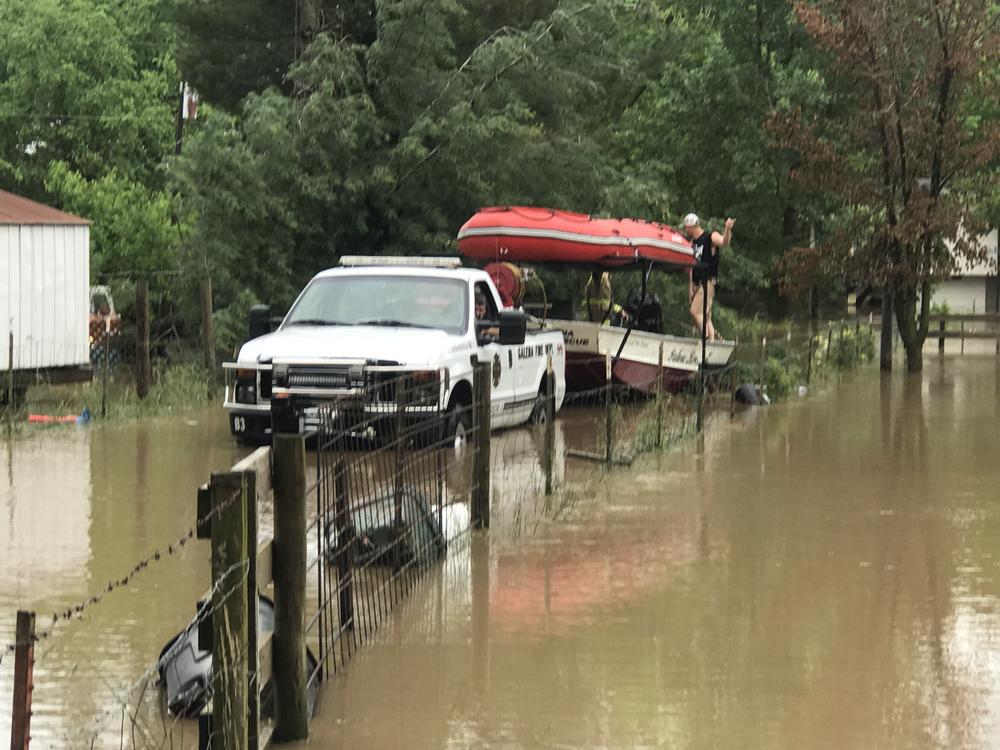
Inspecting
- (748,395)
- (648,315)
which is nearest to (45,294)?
(648,315)

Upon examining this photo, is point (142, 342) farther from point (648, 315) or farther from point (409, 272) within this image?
point (648, 315)

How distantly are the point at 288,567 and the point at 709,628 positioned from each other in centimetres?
295

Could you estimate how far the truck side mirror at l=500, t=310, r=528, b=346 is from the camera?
17.1m

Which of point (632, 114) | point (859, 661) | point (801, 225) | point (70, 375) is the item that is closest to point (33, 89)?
point (632, 114)

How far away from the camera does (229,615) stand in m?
5.95

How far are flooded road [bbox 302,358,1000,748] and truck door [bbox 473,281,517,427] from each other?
2.66 metres

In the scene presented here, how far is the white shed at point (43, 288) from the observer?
22.5m

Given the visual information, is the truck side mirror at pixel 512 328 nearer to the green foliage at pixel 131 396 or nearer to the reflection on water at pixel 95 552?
the reflection on water at pixel 95 552

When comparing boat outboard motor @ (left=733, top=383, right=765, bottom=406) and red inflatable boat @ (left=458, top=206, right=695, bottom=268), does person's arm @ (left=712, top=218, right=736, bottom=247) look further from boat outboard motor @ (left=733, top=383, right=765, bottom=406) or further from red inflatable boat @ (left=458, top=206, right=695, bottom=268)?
boat outboard motor @ (left=733, top=383, right=765, bottom=406)

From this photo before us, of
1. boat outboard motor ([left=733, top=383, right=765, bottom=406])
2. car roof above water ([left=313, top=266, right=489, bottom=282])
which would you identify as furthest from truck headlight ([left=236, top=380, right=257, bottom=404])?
boat outboard motor ([left=733, top=383, right=765, bottom=406])

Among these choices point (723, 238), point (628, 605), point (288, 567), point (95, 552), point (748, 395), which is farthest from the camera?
point (723, 238)

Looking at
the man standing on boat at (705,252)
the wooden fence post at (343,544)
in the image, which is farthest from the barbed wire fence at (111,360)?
the wooden fence post at (343,544)

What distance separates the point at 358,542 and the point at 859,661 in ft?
9.39

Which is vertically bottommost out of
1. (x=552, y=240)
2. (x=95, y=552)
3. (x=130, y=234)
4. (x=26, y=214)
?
(x=95, y=552)
